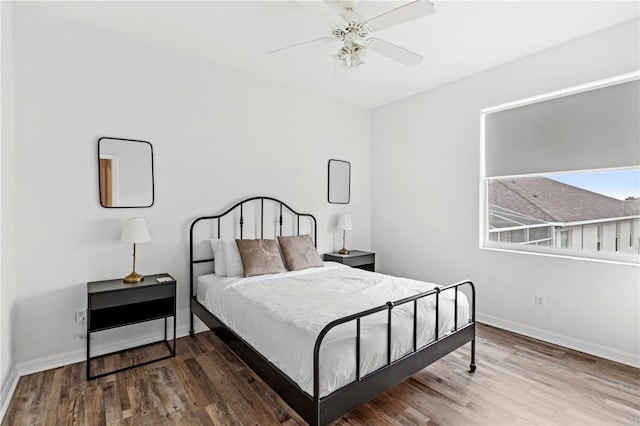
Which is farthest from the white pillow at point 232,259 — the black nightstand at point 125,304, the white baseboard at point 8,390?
the white baseboard at point 8,390

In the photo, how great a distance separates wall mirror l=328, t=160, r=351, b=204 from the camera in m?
4.48

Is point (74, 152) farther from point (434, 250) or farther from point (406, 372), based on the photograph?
point (434, 250)

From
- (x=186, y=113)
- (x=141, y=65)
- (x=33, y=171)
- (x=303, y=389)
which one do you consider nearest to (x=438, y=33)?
(x=186, y=113)

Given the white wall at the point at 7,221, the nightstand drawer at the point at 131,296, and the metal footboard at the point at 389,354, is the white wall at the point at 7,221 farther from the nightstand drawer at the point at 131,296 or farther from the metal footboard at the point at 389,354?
the metal footboard at the point at 389,354

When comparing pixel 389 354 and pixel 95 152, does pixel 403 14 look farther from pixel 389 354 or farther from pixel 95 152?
pixel 95 152

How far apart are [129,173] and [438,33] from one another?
9.83 ft

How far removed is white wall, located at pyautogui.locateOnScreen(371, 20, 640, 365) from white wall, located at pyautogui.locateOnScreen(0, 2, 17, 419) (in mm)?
4005

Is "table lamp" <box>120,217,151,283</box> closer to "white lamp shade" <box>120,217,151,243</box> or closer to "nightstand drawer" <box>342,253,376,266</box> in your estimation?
"white lamp shade" <box>120,217,151,243</box>

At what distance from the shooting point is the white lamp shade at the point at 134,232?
266 centimetres

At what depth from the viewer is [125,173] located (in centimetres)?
290

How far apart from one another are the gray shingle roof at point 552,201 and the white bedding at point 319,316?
153cm

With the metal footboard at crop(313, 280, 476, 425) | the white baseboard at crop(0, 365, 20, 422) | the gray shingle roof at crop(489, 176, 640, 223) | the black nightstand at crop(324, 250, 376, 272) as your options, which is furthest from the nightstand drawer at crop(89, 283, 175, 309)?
the gray shingle roof at crop(489, 176, 640, 223)

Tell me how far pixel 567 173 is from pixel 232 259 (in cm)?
332

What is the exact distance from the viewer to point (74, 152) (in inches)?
105
